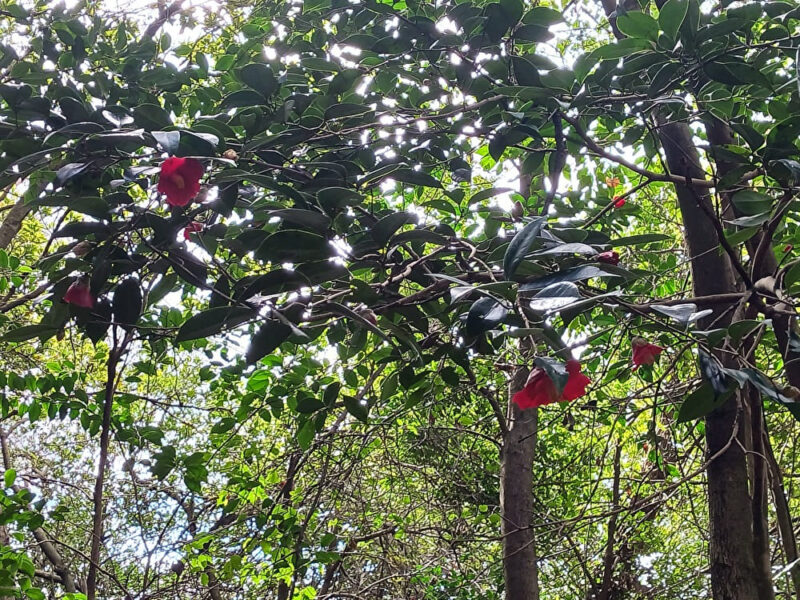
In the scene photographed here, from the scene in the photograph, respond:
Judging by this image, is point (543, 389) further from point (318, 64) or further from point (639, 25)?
point (318, 64)

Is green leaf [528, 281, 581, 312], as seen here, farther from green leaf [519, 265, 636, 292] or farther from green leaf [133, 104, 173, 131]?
green leaf [133, 104, 173, 131]

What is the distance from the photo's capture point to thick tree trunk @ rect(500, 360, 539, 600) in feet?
6.74

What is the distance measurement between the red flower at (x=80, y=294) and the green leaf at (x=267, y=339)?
0.33m

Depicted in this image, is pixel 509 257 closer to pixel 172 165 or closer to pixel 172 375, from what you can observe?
pixel 172 165

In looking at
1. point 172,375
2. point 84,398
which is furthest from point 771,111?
point 172,375

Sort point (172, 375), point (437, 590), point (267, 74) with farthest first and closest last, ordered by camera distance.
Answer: point (172, 375), point (437, 590), point (267, 74)

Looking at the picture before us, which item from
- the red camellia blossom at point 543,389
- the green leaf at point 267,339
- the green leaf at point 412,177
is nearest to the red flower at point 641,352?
the red camellia blossom at point 543,389

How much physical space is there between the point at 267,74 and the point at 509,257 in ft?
1.84

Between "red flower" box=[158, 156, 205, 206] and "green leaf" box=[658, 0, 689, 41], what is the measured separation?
2.17 feet

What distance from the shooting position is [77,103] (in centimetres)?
92

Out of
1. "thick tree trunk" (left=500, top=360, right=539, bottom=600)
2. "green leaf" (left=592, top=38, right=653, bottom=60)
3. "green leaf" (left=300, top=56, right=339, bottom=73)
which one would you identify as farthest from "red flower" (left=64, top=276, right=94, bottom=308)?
"thick tree trunk" (left=500, top=360, right=539, bottom=600)

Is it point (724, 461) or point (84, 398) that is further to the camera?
point (84, 398)

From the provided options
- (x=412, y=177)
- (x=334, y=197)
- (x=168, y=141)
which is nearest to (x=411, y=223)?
(x=412, y=177)

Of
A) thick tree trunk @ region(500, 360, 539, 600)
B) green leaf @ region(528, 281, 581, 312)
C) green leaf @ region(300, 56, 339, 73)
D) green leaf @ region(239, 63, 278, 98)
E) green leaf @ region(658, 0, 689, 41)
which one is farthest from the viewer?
thick tree trunk @ region(500, 360, 539, 600)
